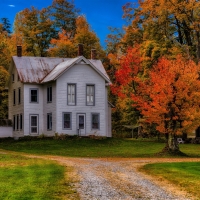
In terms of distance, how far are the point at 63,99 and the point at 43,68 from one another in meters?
5.41

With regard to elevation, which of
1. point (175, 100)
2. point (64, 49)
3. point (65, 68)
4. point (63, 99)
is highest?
point (64, 49)

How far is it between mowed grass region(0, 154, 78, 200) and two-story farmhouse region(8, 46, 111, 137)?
23.8m

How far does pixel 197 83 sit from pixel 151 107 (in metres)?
4.02

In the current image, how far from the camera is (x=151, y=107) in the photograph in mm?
36438

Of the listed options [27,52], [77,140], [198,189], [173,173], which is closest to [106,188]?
[198,189]

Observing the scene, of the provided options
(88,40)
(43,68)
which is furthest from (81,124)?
(88,40)

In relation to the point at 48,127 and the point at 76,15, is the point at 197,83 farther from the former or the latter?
the point at 76,15

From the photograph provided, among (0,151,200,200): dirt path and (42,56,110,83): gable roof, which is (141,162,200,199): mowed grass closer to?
(0,151,200,200): dirt path

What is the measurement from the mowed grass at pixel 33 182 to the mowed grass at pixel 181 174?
4.20 meters

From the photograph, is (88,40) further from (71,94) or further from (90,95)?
(71,94)

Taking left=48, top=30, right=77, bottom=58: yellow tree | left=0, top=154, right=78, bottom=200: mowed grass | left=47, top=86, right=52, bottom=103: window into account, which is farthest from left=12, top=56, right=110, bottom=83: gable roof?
left=0, top=154, right=78, bottom=200: mowed grass

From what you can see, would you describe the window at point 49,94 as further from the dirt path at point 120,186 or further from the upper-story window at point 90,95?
the dirt path at point 120,186

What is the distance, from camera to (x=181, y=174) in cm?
2138

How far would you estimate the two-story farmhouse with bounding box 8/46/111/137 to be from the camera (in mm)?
47688
